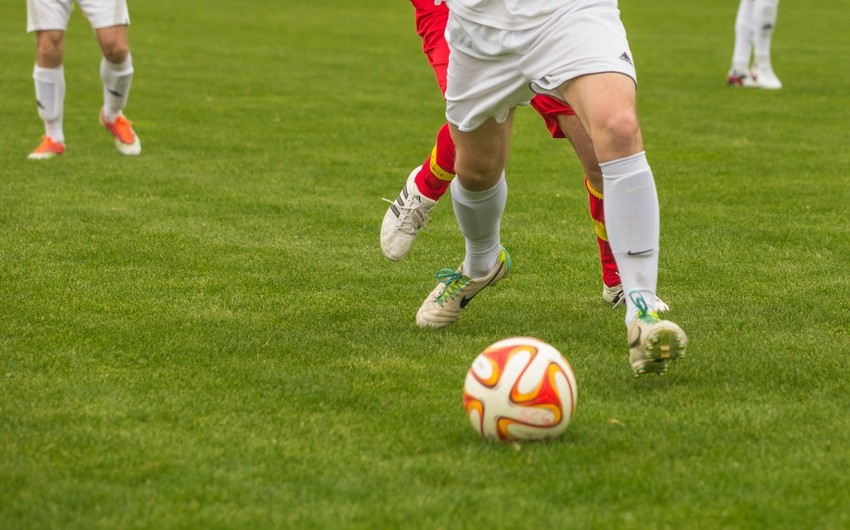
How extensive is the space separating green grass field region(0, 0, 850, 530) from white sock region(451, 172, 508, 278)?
23 centimetres

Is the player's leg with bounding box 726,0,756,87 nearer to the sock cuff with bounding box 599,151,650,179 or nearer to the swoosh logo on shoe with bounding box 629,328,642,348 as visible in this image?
the sock cuff with bounding box 599,151,650,179

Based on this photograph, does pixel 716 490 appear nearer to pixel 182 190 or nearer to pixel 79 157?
pixel 182 190

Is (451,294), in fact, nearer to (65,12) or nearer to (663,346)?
(663,346)

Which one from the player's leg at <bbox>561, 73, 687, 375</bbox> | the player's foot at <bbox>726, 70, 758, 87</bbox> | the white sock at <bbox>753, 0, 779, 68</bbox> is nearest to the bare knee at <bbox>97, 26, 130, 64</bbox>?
the player's leg at <bbox>561, 73, 687, 375</bbox>

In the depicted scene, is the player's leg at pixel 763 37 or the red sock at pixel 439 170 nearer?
the red sock at pixel 439 170

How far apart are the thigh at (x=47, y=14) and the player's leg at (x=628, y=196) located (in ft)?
18.5

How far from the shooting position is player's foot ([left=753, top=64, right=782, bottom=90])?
14047mm

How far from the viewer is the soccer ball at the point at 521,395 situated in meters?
3.62

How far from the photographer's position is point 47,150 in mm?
9297

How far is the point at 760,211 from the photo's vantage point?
7551 mm

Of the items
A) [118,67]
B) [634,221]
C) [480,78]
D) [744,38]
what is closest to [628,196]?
[634,221]

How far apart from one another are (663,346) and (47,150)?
6.41 metres

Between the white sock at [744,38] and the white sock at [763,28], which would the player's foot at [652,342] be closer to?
the white sock at [744,38]

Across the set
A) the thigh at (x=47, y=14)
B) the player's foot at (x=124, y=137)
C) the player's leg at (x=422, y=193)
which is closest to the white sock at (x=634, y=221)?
the player's leg at (x=422, y=193)
